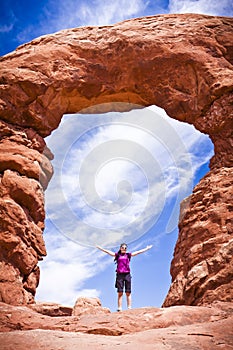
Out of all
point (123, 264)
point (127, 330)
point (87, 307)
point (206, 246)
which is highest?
point (206, 246)

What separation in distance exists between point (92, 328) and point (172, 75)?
1070 cm

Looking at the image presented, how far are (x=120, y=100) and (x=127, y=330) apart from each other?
10849 millimetres

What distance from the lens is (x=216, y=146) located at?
1266 cm

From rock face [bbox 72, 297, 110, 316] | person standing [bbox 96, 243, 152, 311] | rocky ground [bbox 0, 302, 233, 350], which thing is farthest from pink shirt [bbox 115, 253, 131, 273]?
rocky ground [bbox 0, 302, 233, 350]

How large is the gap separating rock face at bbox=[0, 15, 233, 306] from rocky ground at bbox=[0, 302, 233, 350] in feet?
7.42

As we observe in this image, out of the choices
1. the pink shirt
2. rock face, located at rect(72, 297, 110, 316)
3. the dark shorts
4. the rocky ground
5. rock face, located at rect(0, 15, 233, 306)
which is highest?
rock face, located at rect(0, 15, 233, 306)

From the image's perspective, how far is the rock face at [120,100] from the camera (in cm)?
1030

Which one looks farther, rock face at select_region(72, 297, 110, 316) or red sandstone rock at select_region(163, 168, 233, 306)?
rock face at select_region(72, 297, 110, 316)

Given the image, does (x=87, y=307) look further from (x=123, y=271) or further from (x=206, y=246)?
(x=206, y=246)

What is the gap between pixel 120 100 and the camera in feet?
50.1

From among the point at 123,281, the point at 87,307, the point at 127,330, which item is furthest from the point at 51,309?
the point at 127,330

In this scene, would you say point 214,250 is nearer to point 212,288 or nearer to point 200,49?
point 212,288

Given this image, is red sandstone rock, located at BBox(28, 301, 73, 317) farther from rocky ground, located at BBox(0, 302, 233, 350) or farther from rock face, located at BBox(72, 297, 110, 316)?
rocky ground, located at BBox(0, 302, 233, 350)

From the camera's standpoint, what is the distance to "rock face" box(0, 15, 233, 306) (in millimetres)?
10305
